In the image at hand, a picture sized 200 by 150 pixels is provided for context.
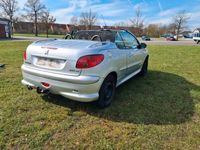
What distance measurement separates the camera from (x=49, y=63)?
123 inches

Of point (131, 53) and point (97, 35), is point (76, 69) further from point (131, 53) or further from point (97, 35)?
point (131, 53)

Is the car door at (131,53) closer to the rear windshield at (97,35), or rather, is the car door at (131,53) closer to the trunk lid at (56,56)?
the rear windshield at (97,35)

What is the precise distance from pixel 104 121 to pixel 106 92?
0.60 metres

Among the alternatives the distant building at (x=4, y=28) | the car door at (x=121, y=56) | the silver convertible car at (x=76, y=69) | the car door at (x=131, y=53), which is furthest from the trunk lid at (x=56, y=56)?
the distant building at (x=4, y=28)

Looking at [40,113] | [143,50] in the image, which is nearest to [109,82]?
[40,113]

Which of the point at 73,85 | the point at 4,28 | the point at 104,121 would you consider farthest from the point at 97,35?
the point at 4,28

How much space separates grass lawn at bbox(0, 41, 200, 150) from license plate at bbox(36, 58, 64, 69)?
2.75ft

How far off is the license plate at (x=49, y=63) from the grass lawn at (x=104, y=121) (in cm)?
84

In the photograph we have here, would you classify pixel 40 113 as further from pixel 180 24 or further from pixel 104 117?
pixel 180 24

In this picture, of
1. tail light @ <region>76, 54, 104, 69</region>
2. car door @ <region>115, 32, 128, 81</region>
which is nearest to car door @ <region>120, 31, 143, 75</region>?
car door @ <region>115, 32, 128, 81</region>

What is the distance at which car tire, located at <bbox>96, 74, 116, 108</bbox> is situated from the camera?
3.29 meters

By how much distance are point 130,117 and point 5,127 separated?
201 centimetres

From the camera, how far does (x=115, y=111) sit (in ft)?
11.2

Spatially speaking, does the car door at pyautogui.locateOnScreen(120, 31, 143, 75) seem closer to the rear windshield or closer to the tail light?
the rear windshield
